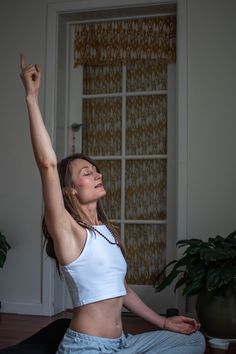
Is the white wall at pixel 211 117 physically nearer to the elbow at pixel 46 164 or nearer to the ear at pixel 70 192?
the ear at pixel 70 192

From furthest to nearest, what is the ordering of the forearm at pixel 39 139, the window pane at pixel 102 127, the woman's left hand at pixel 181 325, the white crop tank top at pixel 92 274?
the window pane at pixel 102 127 < the woman's left hand at pixel 181 325 < the white crop tank top at pixel 92 274 < the forearm at pixel 39 139

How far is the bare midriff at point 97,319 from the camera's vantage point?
1.30 meters

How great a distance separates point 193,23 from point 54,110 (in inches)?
47.4

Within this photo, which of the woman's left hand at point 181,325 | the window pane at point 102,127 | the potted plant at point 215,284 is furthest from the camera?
the window pane at point 102,127

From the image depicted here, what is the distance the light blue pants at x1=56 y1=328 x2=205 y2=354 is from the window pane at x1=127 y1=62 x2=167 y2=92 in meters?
2.32

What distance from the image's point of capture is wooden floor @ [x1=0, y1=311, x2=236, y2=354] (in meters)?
2.64

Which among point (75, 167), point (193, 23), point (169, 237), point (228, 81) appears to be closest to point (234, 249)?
point (169, 237)

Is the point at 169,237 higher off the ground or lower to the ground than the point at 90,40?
lower

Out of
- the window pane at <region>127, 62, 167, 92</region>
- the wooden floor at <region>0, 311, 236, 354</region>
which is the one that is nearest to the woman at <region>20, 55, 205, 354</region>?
the wooden floor at <region>0, 311, 236, 354</region>

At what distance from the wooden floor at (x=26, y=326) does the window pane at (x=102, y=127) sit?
1285 millimetres

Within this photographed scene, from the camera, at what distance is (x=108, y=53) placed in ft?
11.6

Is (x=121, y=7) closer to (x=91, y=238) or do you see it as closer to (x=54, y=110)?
(x=54, y=110)

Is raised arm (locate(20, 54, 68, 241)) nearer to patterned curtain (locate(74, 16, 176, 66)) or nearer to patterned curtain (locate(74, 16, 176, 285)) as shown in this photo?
patterned curtain (locate(74, 16, 176, 285))

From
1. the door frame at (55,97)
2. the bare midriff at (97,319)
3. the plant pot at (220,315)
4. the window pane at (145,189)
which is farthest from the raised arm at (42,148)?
the window pane at (145,189)
